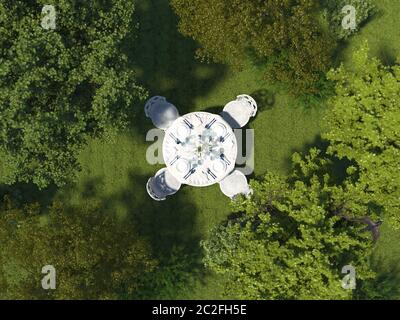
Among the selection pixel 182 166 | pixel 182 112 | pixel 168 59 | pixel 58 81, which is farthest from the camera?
pixel 168 59

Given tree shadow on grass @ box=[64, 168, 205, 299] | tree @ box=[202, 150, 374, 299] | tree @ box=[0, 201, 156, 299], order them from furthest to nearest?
tree shadow on grass @ box=[64, 168, 205, 299], tree @ box=[0, 201, 156, 299], tree @ box=[202, 150, 374, 299]

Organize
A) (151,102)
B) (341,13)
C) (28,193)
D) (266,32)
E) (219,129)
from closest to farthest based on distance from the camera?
1. (266,32)
2. (219,129)
3. (341,13)
4. (151,102)
5. (28,193)

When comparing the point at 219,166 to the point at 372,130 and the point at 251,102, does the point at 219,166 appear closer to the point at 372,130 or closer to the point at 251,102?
the point at 251,102

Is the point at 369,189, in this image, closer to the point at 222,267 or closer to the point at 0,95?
the point at 222,267

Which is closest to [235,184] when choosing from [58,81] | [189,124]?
[189,124]

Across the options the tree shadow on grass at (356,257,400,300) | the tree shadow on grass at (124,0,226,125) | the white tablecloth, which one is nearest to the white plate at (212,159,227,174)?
the white tablecloth

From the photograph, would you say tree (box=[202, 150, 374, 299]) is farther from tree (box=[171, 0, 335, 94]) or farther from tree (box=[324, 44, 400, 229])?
tree (box=[171, 0, 335, 94])
